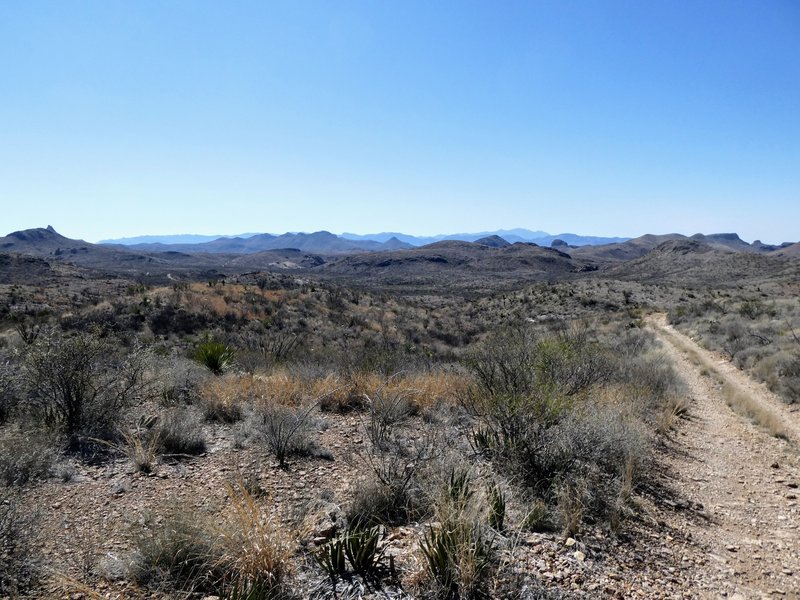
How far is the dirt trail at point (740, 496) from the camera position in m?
3.99

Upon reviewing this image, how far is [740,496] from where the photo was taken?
588cm

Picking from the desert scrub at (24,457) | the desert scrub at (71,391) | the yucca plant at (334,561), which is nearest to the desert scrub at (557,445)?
the yucca plant at (334,561)

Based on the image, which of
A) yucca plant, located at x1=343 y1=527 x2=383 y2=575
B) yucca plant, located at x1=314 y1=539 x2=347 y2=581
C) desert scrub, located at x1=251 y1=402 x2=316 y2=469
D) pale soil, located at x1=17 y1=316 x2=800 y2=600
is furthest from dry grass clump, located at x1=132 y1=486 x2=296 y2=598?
desert scrub, located at x1=251 y1=402 x2=316 y2=469

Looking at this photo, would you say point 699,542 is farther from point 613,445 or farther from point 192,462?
point 192,462

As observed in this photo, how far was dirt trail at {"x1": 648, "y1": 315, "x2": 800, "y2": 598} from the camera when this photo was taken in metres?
3.99

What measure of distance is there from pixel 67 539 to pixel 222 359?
6.72m

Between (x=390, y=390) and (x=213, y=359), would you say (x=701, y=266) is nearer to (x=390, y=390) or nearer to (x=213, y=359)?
(x=390, y=390)

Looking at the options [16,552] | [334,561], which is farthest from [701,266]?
[16,552]

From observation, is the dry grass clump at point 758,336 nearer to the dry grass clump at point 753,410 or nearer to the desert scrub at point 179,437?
the dry grass clump at point 753,410

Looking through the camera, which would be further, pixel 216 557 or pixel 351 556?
pixel 351 556

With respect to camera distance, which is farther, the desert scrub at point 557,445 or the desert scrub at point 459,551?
the desert scrub at point 557,445

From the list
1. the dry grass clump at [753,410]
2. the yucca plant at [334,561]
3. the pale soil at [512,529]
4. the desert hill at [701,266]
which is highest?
the desert hill at [701,266]

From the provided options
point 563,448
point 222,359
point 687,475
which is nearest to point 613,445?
point 563,448

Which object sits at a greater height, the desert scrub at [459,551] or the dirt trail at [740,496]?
the desert scrub at [459,551]
